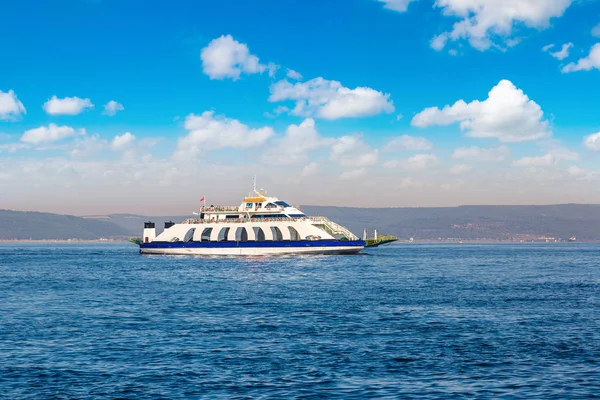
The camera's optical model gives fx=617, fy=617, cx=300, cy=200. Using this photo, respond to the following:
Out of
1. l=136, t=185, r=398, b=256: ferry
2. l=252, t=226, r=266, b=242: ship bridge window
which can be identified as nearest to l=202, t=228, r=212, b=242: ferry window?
l=136, t=185, r=398, b=256: ferry

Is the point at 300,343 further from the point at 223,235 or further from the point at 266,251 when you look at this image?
the point at 223,235

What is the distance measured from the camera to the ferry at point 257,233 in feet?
328

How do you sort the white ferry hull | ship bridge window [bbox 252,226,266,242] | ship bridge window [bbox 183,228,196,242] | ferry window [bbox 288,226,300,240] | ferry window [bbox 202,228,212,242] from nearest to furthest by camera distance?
the white ferry hull, ferry window [bbox 288,226,300,240], ship bridge window [bbox 252,226,266,242], ferry window [bbox 202,228,212,242], ship bridge window [bbox 183,228,196,242]

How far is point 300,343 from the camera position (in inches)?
1101

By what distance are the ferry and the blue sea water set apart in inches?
1836

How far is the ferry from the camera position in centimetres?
9988

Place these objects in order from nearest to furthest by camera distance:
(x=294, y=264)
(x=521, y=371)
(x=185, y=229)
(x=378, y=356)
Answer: (x=521, y=371) → (x=378, y=356) → (x=294, y=264) → (x=185, y=229)

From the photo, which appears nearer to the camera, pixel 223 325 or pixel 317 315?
pixel 223 325

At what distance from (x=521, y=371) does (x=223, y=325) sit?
16173 mm

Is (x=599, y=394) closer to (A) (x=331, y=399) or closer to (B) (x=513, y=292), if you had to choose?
(A) (x=331, y=399)

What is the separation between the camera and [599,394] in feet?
63.7

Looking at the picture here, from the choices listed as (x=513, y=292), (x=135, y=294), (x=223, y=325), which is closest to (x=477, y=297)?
(x=513, y=292)

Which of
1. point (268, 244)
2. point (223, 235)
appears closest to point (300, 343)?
point (268, 244)

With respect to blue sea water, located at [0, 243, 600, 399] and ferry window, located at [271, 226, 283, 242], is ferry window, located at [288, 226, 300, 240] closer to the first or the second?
ferry window, located at [271, 226, 283, 242]
